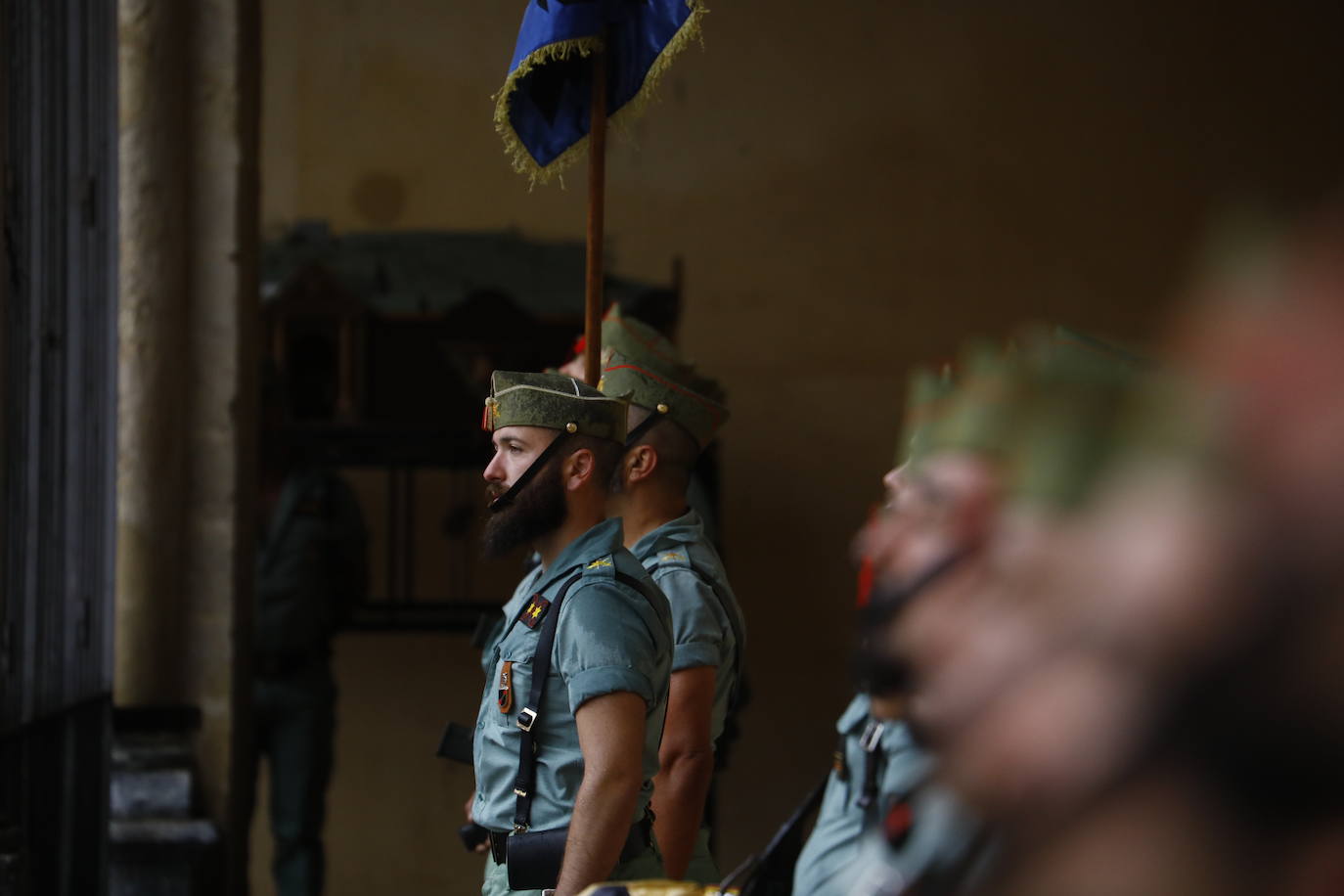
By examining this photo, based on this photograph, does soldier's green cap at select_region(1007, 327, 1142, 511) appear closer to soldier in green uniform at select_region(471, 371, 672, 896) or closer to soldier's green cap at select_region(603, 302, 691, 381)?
soldier in green uniform at select_region(471, 371, 672, 896)

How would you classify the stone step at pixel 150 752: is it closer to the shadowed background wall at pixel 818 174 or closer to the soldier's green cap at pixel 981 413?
the shadowed background wall at pixel 818 174

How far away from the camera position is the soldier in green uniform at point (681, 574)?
248 cm

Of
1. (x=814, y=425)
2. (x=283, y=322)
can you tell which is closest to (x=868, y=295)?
(x=814, y=425)

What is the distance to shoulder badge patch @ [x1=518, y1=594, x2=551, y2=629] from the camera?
2.14 meters

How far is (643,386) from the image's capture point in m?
2.88

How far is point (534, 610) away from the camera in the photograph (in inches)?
85.0

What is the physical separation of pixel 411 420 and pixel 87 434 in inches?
62.0

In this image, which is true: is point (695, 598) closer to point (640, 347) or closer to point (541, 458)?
point (541, 458)

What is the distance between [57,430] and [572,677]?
6.34 feet

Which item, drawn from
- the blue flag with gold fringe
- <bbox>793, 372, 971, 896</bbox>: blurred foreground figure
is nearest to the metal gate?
the blue flag with gold fringe

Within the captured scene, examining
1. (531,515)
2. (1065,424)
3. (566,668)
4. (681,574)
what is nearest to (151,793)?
(681,574)

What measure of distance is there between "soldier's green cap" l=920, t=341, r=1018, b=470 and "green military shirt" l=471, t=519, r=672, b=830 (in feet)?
3.44

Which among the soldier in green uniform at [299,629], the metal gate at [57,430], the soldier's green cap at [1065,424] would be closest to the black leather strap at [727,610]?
the metal gate at [57,430]

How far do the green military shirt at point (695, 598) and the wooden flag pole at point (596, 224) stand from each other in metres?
0.32
